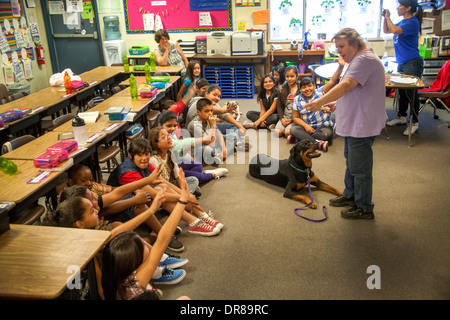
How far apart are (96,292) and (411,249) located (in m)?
2.05

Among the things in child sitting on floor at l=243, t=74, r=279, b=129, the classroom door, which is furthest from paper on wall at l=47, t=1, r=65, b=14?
child sitting on floor at l=243, t=74, r=279, b=129

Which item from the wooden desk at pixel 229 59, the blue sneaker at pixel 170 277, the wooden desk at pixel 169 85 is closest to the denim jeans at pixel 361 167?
the blue sneaker at pixel 170 277

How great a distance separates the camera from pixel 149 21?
24.8 feet

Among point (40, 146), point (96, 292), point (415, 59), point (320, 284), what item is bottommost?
point (320, 284)

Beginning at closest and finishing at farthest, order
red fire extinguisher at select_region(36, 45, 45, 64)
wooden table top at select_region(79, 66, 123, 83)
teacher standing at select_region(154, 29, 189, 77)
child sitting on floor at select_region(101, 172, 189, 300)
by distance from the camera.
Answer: child sitting on floor at select_region(101, 172, 189, 300)
wooden table top at select_region(79, 66, 123, 83)
teacher standing at select_region(154, 29, 189, 77)
red fire extinguisher at select_region(36, 45, 45, 64)

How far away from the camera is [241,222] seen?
129 inches

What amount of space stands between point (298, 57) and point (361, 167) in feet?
14.9

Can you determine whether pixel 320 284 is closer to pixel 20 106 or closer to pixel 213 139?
pixel 213 139

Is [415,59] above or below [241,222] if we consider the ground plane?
above

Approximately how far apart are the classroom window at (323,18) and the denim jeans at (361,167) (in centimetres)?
458

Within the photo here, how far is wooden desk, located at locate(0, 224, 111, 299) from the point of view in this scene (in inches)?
62.6

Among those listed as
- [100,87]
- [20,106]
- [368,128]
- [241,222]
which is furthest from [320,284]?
[100,87]

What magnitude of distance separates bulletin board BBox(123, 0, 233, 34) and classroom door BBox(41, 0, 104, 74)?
2.19 feet

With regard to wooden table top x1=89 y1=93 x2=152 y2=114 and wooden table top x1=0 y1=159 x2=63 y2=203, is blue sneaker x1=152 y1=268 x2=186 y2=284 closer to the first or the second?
wooden table top x1=0 y1=159 x2=63 y2=203
